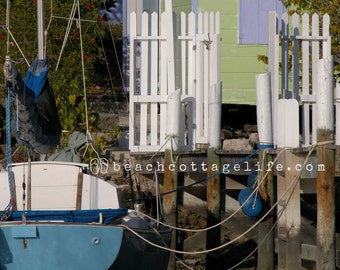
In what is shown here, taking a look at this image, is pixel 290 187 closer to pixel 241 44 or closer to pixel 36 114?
pixel 36 114

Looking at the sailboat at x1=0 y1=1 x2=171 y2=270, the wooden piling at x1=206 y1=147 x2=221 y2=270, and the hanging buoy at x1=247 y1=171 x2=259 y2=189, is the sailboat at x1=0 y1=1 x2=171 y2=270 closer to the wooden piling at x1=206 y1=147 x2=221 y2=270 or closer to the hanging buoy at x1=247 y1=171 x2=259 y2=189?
the wooden piling at x1=206 y1=147 x2=221 y2=270

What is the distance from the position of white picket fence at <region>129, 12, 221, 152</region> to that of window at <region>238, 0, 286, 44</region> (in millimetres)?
3410

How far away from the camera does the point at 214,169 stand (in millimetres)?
15438

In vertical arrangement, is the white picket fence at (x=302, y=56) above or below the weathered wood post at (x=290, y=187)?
above

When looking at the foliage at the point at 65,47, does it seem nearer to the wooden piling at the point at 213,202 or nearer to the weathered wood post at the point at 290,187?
the wooden piling at the point at 213,202

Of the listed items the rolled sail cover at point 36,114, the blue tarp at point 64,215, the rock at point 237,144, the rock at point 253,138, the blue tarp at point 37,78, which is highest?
the blue tarp at point 37,78

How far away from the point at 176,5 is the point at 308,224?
314 inches

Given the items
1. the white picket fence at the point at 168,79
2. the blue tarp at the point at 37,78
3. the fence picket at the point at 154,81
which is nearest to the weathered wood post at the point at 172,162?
the white picket fence at the point at 168,79

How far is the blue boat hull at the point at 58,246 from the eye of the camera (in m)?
13.0

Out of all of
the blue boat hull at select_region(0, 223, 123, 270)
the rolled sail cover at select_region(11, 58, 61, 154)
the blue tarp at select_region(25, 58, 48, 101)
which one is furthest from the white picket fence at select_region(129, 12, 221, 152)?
the blue boat hull at select_region(0, 223, 123, 270)

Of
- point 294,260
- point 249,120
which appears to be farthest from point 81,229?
point 249,120

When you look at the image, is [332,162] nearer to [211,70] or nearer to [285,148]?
[285,148]

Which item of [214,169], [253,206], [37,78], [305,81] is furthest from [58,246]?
[305,81]

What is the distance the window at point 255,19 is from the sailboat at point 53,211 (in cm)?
662
